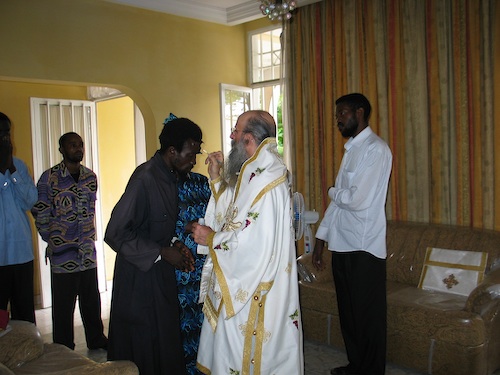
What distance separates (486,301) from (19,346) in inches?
100

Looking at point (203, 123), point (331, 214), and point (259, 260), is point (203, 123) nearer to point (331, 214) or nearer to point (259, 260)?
point (331, 214)

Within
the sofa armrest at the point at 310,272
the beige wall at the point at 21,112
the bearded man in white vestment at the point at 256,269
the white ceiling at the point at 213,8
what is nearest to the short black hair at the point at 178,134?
the bearded man in white vestment at the point at 256,269

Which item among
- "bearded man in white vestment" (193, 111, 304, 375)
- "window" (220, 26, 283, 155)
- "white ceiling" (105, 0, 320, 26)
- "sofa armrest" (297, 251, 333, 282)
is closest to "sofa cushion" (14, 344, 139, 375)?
"bearded man in white vestment" (193, 111, 304, 375)

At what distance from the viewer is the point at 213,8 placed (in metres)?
5.25

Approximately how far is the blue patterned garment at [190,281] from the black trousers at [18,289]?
4.42 ft

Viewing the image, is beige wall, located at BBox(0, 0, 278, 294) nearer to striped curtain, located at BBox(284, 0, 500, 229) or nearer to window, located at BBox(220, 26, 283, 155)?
window, located at BBox(220, 26, 283, 155)

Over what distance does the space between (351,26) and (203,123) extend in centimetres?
180

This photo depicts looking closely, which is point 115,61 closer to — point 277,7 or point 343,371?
point 277,7

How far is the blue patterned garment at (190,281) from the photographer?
99.6 inches

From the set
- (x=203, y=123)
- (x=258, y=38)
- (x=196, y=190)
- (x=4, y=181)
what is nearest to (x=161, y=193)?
(x=196, y=190)

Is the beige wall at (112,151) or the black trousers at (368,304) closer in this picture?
the black trousers at (368,304)

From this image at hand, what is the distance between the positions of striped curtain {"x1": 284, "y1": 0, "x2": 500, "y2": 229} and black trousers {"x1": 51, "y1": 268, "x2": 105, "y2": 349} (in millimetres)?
2282

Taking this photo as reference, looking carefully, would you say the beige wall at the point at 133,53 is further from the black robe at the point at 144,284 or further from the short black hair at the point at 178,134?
the black robe at the point at 144,284

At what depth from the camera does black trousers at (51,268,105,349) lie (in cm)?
352
